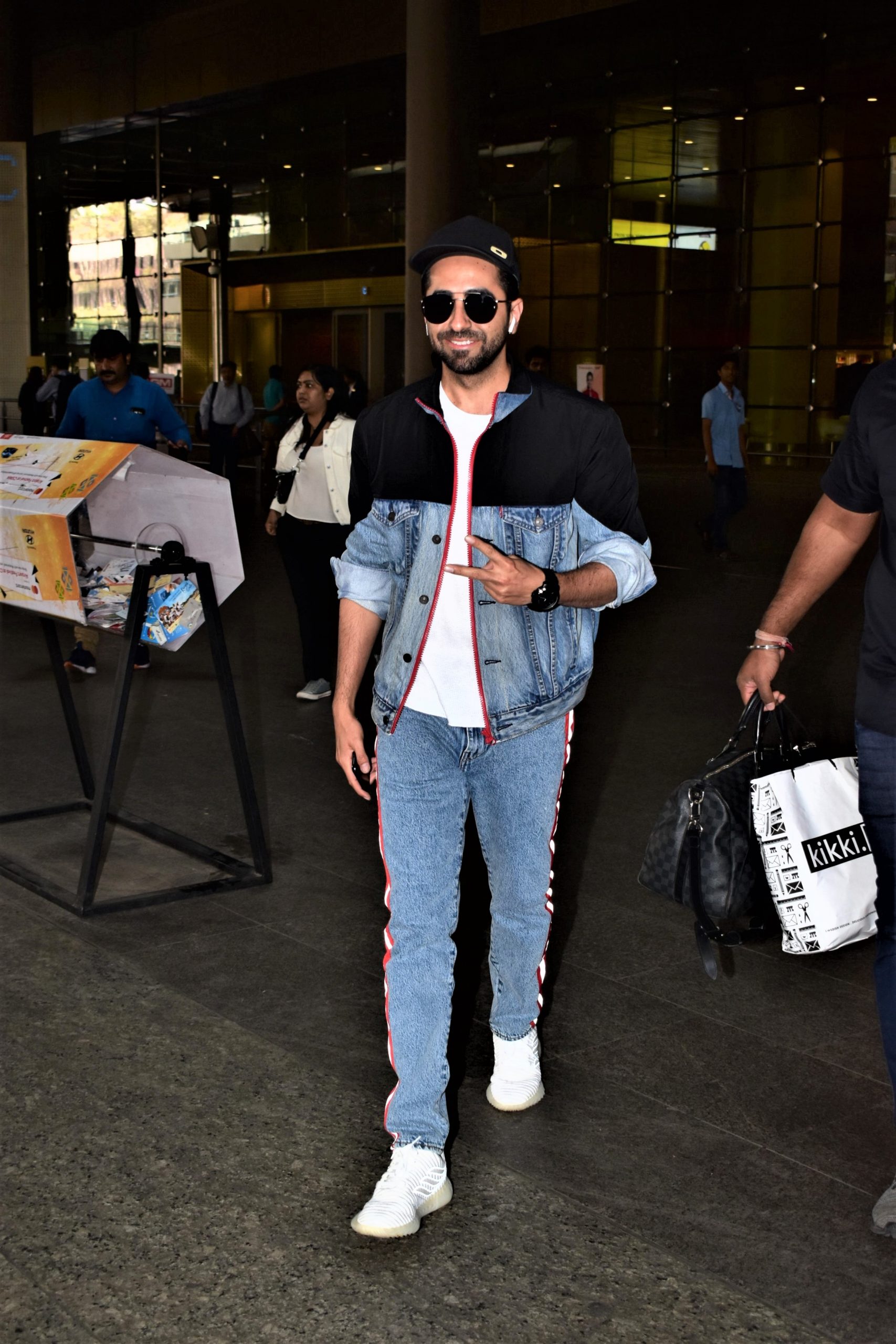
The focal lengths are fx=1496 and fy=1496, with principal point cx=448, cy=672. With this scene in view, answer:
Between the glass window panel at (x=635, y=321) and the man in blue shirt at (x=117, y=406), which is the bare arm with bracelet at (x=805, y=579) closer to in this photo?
the man in blue shirt at (x=117, y=406)

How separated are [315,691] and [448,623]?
5564 millimetres

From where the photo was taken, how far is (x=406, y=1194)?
313 centimetres

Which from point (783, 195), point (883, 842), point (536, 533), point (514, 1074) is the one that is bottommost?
point (514, 1074)

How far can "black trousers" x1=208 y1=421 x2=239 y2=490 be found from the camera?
23.5 metres

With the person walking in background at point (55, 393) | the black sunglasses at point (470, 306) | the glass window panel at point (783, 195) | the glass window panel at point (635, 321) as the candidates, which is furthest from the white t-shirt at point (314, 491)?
the glass window panel at point (635, 321)

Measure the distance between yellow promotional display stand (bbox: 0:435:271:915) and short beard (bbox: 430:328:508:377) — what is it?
2.08 m

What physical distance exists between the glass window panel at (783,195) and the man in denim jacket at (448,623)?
2786cm

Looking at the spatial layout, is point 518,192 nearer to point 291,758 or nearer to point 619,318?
point 619,318

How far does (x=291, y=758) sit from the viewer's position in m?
7.30

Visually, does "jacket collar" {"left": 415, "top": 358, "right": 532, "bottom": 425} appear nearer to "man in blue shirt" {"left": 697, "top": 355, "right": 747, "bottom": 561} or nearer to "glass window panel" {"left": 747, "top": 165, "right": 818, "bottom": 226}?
"man in blue shirt" {"left": 697, "top": 355, "right": 747, "bottom": 561}

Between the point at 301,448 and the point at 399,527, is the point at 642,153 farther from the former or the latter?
the point at 399,527

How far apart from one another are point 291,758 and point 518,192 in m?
28.0

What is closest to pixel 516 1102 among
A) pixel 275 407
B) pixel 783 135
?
pixel 275 407

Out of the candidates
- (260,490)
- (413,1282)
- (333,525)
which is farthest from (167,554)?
(260,490)
